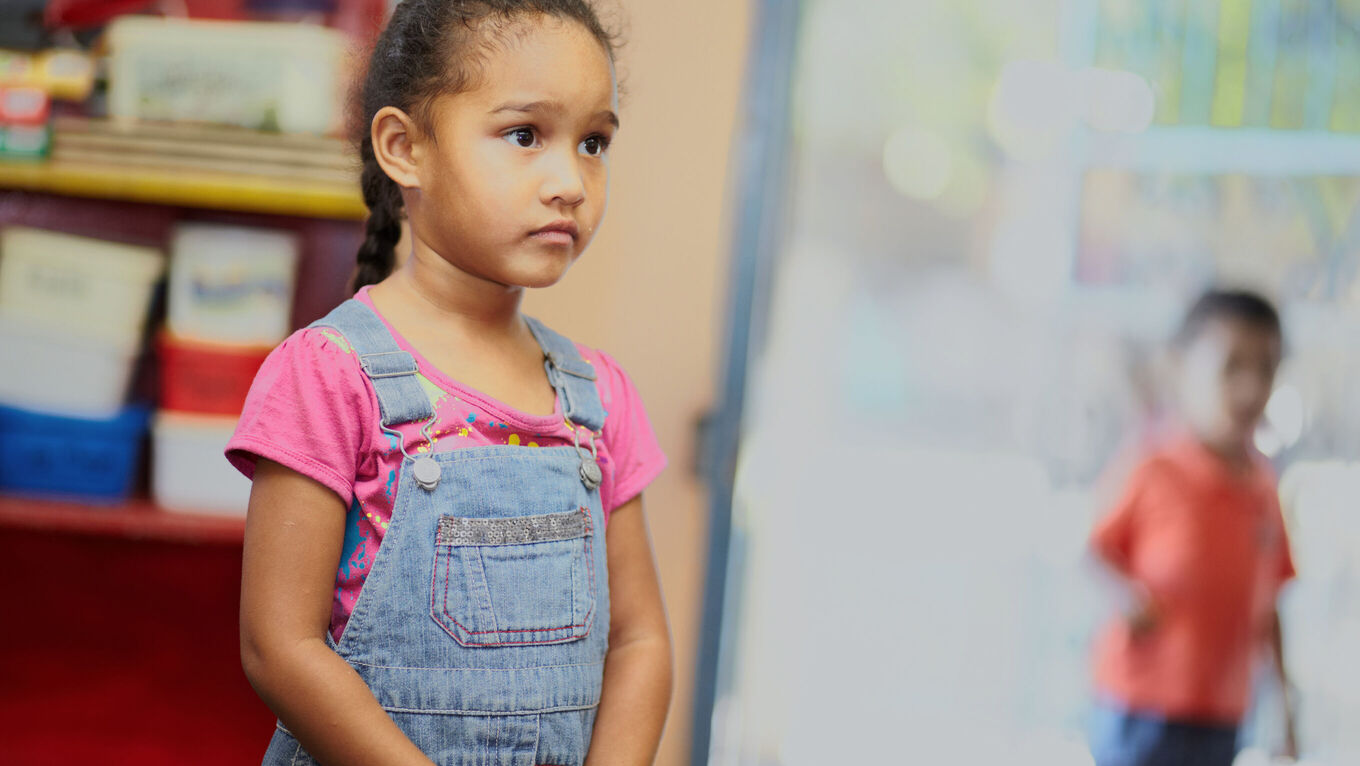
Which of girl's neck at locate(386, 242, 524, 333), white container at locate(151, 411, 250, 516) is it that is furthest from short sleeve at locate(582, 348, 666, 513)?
white container at locate(151, 411, 250, 516)

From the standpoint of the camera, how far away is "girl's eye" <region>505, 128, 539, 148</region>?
795 millimetres

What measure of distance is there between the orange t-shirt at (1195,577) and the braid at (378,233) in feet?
5.64

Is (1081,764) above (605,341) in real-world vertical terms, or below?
below

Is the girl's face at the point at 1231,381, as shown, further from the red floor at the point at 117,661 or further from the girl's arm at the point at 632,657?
the red floor at the point at 117,661

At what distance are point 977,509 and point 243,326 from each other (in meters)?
1.97

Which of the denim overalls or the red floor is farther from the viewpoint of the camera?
the red floor

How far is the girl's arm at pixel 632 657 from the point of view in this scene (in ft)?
2.83

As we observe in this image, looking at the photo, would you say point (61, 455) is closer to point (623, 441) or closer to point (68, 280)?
point (68, 280)

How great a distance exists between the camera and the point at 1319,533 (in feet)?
8.13

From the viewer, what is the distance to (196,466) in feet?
4.83

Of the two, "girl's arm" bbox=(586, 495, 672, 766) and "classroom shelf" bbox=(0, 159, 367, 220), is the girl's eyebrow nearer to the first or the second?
"girl's arm" bbox=(586, 495, 672, 766)

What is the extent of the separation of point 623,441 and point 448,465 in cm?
20

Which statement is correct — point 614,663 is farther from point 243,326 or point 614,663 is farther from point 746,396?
point 746,396

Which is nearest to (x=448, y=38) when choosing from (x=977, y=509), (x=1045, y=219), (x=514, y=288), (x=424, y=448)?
(x=514, y=288)
